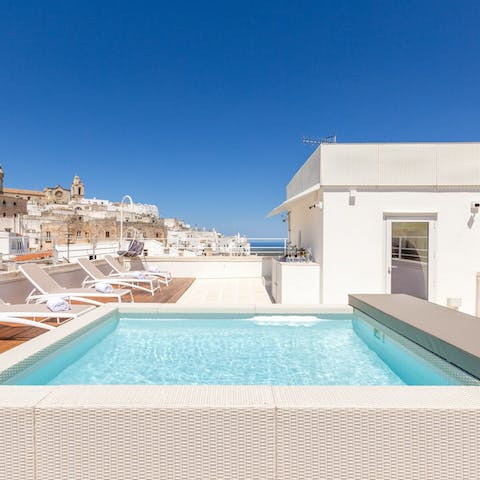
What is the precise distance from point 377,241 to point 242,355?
405 centimetres

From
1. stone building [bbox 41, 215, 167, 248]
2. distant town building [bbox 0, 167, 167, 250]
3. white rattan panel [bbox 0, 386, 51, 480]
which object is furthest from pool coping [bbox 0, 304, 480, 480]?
stone building [bbox 41, 215, 167, 248]

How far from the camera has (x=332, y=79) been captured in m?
17.9

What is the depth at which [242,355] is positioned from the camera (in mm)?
4531

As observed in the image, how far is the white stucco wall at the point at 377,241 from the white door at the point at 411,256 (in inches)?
4.6

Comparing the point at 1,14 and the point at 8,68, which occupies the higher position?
the point at 8,68

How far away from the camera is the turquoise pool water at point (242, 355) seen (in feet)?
12.3

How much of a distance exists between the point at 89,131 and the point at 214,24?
2106 centimetres

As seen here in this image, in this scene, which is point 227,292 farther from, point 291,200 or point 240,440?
point 240,440

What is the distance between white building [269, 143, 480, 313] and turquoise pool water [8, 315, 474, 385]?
5.84 ft

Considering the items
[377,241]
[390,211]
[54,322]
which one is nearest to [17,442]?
[54,322]

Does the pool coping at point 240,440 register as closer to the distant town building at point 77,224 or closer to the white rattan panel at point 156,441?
the white rattan panel at point 156,441

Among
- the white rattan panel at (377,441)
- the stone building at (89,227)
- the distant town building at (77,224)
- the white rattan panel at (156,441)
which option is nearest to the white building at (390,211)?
the white rattan panel at (377,441)

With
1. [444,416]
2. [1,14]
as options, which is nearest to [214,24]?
[1,14]

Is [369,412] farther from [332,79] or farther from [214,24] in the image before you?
[332,79]
